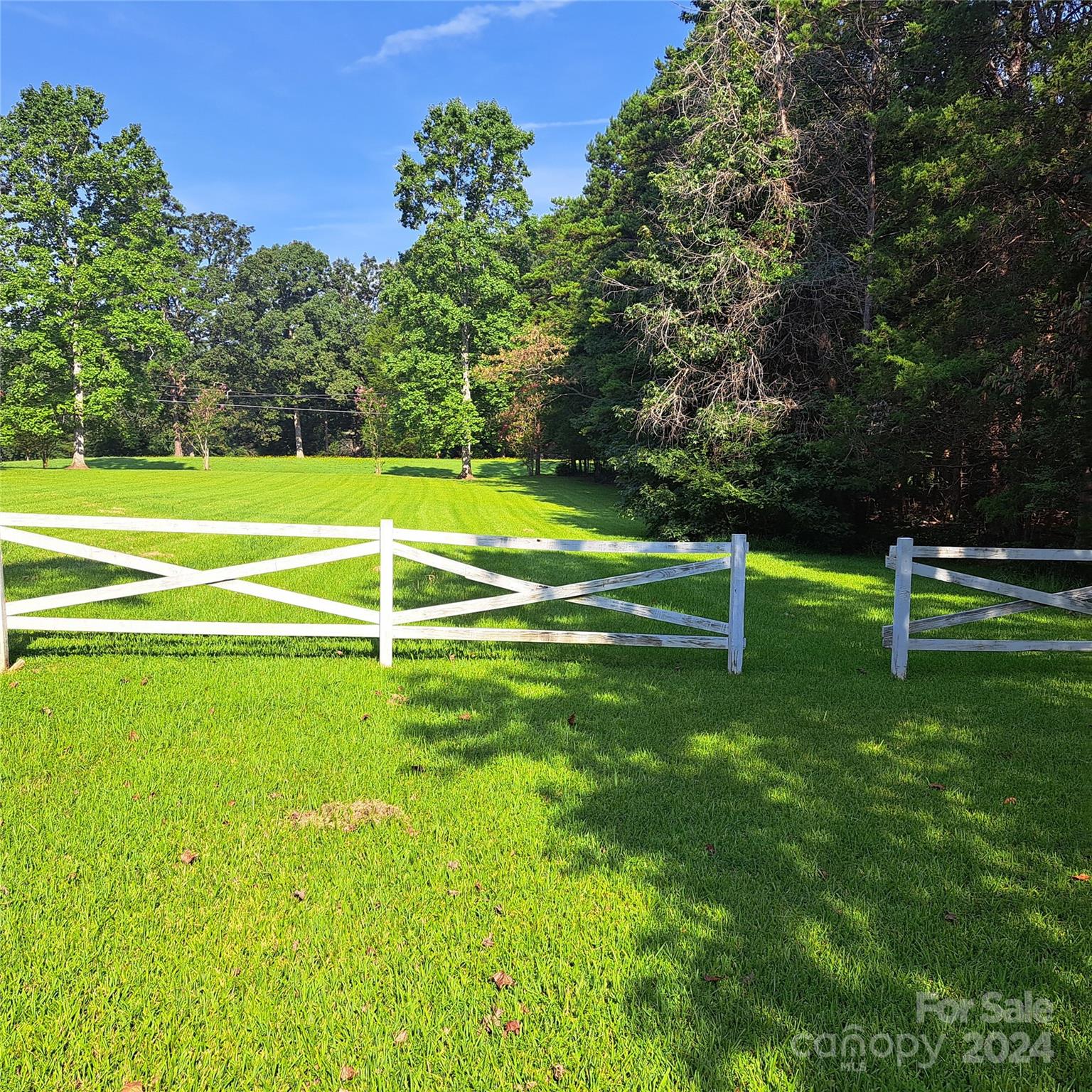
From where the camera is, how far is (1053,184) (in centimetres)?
1248

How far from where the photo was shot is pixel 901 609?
7.38 m

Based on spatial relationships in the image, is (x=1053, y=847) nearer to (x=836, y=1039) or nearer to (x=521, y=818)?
(x=836, y=1039)

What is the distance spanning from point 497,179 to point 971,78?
34973 mm

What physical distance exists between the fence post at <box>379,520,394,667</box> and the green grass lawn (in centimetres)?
28

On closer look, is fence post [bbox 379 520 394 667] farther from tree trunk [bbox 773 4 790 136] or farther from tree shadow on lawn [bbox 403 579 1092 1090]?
tree trunk [bbox 773 4 790 136]

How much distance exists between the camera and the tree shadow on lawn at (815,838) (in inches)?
110

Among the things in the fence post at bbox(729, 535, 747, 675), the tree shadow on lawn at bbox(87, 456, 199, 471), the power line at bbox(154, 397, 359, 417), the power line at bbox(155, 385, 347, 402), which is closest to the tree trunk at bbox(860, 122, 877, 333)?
the fence post at bbox(729, 535, 747, 675)

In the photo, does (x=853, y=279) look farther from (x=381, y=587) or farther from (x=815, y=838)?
(x=815, y=838)

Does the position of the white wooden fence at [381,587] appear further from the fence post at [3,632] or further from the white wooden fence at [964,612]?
the white wooden fence at [964,612]

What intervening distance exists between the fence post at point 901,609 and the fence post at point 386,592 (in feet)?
16.5

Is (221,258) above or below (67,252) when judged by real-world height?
above

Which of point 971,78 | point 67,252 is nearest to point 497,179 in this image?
point 67,252

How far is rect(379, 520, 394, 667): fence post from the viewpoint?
6.80 meters

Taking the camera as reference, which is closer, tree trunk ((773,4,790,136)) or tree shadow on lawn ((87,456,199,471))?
tree trunk ((773,4,790,136))
